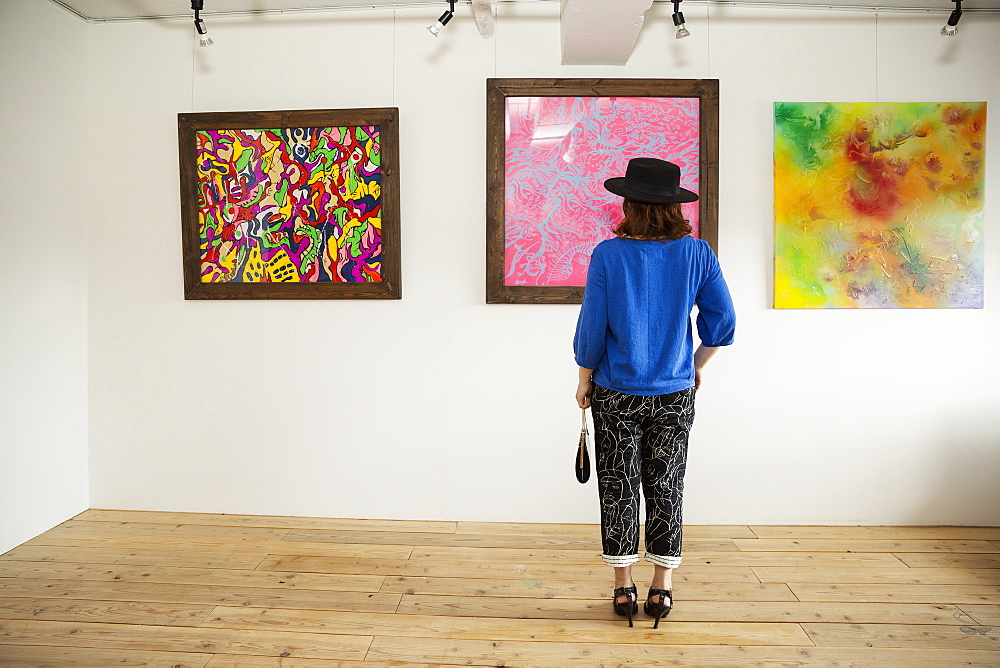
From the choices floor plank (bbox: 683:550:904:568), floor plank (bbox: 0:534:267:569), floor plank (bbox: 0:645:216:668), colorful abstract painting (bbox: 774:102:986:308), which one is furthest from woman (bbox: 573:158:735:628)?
floor plank (bbox: 0:534:267:569)

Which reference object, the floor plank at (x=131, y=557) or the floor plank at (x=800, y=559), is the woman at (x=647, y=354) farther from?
the floor plank at (x=131, y=557)

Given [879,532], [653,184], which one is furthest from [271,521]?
[879,532]

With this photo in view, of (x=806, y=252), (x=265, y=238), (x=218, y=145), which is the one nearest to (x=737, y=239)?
(x=806, y=252)

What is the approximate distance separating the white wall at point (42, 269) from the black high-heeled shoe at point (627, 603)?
2616 millimetres

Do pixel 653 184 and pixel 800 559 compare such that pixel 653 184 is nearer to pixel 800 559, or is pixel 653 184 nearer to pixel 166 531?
pixel 800 559

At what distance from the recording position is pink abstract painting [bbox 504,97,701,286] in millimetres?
3299

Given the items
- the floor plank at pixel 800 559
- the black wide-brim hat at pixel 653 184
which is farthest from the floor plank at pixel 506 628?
the black wide-brim hat at pixel 653 184

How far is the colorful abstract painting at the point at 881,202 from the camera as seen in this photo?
328 cm

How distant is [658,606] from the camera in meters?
2.39

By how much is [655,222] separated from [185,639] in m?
2.07

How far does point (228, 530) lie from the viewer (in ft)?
10.8

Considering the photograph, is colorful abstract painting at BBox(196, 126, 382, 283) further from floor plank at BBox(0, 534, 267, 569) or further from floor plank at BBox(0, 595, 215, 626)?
floor plank at BBox(0, 595, 215, 626)

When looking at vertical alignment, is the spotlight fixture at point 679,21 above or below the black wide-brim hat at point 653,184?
above

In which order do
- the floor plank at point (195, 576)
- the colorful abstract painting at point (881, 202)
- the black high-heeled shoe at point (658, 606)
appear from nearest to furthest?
the black high-heeled shoe at point (658, 606) → the floor plank at point (195, 576) → the colorful abstract painting at point (881, 202)
